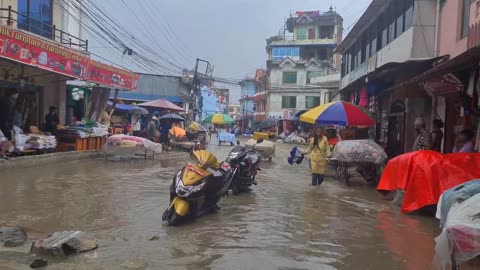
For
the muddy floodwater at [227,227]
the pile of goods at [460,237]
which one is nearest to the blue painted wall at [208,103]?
the muddy floodwater at [227,227]

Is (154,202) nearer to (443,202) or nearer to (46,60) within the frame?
(443,202)

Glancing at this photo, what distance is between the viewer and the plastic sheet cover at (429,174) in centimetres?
773

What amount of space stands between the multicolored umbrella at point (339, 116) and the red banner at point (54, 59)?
7838 millimetres

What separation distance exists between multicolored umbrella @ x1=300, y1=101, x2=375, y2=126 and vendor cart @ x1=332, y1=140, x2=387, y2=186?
134 cm

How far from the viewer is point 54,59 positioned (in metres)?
14.6

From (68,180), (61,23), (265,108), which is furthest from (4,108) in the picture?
(265,108)

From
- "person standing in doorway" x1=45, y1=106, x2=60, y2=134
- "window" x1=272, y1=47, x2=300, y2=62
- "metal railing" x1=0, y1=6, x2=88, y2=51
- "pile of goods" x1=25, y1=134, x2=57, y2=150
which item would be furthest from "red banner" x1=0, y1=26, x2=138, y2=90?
"window" x1=272, y1=47, x2=300, y2=62

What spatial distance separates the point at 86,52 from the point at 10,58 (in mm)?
7878

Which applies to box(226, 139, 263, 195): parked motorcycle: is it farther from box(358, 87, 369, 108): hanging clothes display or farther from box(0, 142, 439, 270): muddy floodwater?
box(358, 87, 369, 108): hanging clothes display

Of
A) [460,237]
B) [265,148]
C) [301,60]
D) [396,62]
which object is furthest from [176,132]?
[301,60]

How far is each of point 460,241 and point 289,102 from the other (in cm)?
5759

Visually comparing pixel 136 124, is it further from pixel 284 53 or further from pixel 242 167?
pixel 284 53

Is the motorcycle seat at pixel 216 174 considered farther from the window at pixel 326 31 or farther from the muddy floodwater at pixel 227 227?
the window at pixel 326 31

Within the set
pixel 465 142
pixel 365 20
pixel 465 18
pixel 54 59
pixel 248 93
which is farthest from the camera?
pixel 248 93
